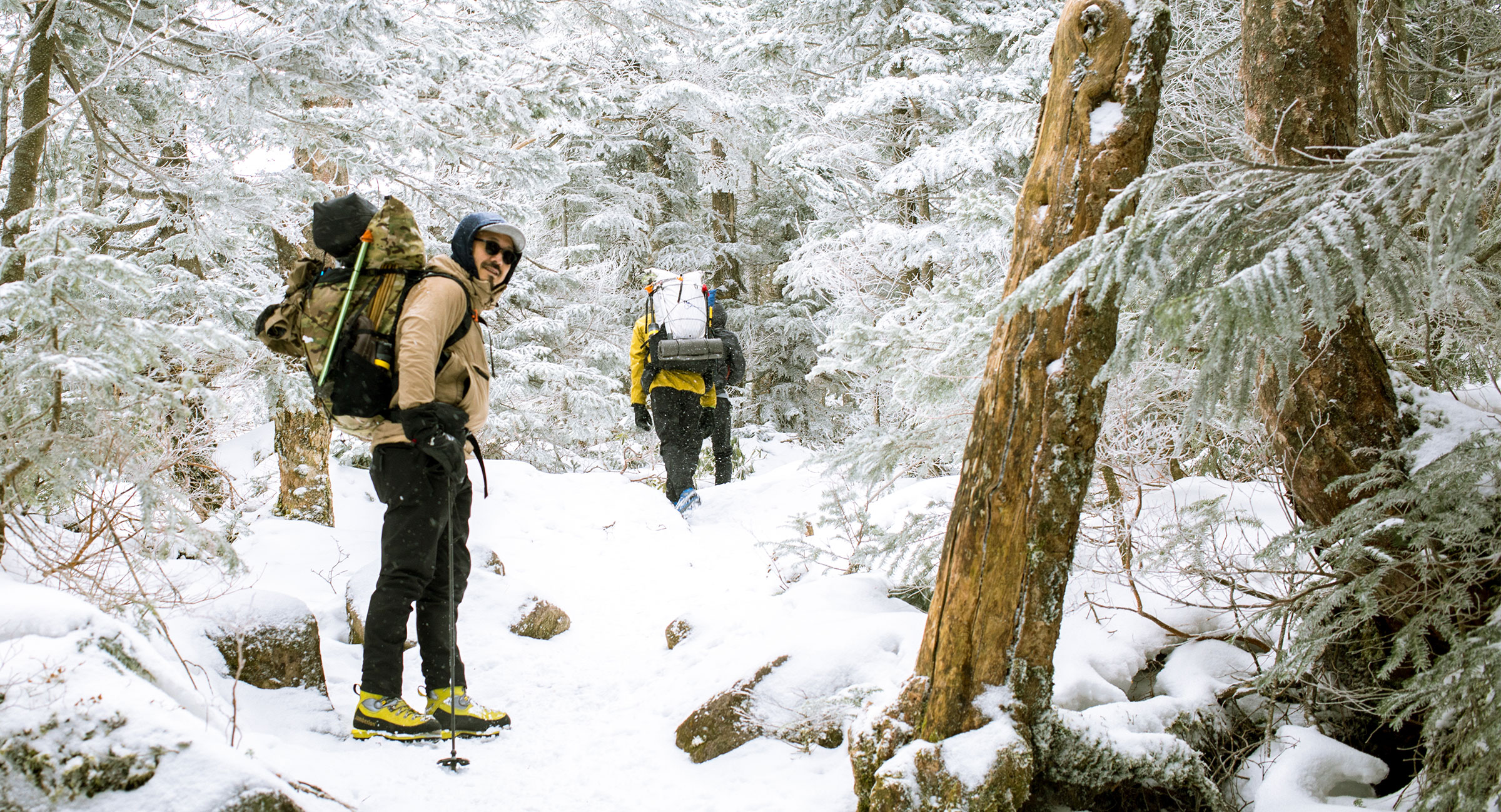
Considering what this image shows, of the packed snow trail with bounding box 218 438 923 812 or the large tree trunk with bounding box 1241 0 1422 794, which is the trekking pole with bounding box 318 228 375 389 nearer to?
the packed snow trail with bounding box 218 438 923 812

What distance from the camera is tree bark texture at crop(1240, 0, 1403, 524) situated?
289 centimetres

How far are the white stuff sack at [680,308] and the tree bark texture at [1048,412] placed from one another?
17.1 ft

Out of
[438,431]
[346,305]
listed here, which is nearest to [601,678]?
[438,431]

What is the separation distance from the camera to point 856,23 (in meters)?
11.1

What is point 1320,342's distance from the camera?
9.50ft

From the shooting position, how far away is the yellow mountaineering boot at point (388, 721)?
3240mm

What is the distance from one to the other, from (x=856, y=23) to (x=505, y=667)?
1014 centimetres

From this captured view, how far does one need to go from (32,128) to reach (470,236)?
2.11 meters

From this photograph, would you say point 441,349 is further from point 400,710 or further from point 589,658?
point 589,658

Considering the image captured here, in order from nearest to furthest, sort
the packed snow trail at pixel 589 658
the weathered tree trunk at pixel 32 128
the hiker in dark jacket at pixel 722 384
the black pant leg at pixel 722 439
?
the packed snow trail at pixel 589 658 < the weathered tree trunk at pixel 32 128 < the hiker in dark jacket at pixel 722 384 < the black pant leg at pixel 722 439

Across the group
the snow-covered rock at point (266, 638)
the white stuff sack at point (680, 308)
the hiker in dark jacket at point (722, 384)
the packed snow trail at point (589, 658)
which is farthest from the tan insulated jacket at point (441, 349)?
the hiker in dark jacket at point (722, 384)

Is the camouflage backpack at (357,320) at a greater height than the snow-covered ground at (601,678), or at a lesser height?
greater

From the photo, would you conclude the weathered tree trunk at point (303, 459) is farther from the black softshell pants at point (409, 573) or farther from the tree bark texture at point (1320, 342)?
the tree bark texture at point (1320, 342)

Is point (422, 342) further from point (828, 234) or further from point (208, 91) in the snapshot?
point (828, 234)
